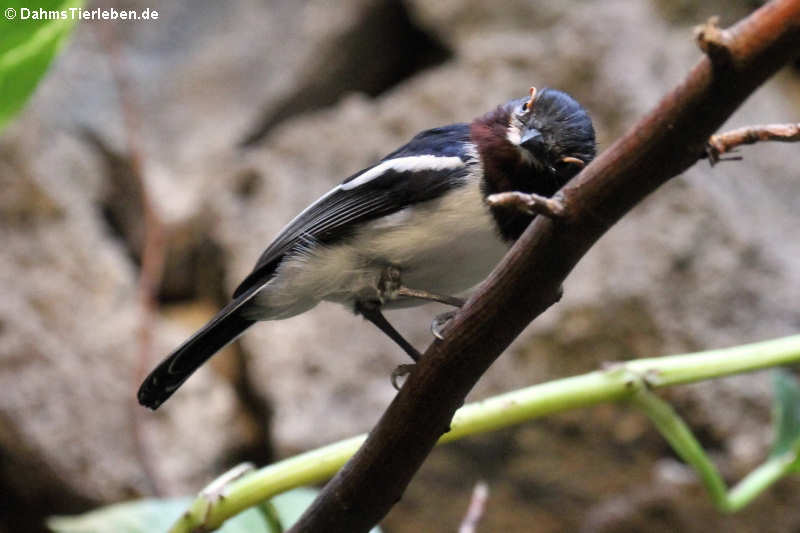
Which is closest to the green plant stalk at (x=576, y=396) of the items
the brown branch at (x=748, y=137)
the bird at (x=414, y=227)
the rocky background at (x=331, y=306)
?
the bird at (x=414, y=227)

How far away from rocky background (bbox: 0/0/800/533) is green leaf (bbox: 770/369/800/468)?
3.34ft

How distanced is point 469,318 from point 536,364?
1.86 meters

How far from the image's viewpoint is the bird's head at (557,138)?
134 centimetres

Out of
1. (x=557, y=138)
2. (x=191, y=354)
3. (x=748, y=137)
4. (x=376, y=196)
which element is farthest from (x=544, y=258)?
(x=191, y=354)

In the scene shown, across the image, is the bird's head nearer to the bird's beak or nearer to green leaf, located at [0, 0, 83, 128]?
the bird's beak

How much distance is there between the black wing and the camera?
1.40m

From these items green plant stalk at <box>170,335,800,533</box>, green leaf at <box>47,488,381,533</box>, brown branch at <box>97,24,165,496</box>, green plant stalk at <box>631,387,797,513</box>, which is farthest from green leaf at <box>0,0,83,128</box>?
brown branch at <box>97,24,165,496</box>

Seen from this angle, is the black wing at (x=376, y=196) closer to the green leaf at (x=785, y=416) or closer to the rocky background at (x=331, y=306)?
the green leaf at (x=785, y=416)

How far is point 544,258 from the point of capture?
854 mm

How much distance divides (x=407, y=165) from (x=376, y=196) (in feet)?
0.25

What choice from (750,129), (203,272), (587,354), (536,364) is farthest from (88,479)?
(750,129)

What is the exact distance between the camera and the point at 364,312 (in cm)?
154

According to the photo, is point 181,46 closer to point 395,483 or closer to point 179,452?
point 179,452

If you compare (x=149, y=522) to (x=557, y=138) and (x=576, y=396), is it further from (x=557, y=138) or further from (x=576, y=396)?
(x=557, y=138)
